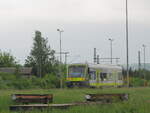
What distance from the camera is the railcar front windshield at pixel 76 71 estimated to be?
156 ft

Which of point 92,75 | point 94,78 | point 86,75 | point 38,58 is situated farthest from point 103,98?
point 38,58

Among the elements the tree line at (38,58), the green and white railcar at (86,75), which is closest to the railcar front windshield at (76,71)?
the green and white railcar at (86,75)

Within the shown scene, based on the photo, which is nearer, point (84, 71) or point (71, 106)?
point (71, 106)

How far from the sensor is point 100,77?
161 feet

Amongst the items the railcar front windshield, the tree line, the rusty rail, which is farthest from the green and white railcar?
the tree line

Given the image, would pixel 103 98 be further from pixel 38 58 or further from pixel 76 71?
pixel 38 58

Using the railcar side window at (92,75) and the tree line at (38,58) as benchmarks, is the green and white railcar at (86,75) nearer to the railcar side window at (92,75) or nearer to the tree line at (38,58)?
the railcar side window at (92,75)

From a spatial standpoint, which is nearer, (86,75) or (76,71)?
(86,75)

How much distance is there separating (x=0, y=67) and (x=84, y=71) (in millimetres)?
68183

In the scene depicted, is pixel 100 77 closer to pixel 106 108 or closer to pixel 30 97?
pixel 30 97

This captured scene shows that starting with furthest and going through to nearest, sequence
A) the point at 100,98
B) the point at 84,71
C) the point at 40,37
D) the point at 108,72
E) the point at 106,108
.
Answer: the point at 40,37 < the point at 108,72 < the point at 84,71 < the point at 100,98 < the point at 106,108

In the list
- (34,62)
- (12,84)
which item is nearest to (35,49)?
(34,62)

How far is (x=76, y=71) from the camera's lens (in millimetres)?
47875

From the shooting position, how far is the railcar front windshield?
4741cm
